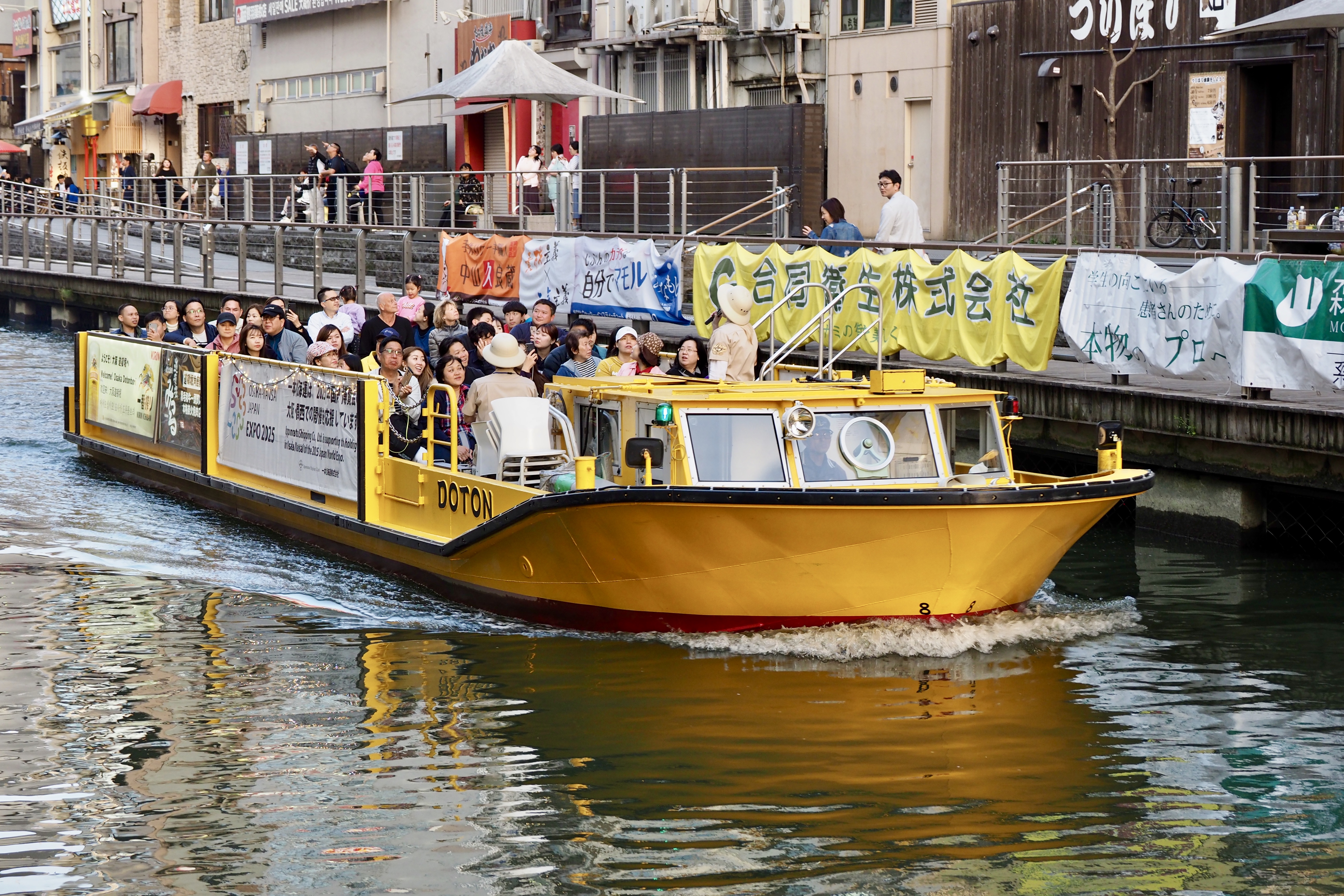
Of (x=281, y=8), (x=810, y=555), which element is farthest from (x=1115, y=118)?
(x=281, y=8)

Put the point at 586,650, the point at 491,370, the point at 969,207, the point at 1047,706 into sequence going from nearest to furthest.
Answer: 1. the point at 1047,706
2. the point at 586,650
3. the point at 491,370
4. the point at 969,207

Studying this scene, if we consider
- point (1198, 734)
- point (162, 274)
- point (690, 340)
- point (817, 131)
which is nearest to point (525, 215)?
point (817, 131)

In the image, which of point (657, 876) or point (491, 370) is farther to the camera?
point (491, 370)

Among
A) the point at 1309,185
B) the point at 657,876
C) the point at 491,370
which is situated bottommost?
the point at 657,876

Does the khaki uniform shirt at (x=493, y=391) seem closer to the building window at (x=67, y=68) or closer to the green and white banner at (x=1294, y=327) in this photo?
the green and white banner at (x=1294, y=327)

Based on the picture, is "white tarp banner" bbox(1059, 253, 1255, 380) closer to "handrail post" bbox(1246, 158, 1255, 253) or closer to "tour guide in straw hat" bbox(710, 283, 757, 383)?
"handrail post" bbox(1246, 158, 1255, 253)

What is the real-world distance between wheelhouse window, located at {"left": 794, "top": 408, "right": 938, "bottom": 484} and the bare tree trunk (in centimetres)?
1436

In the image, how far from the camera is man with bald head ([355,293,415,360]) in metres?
18.0

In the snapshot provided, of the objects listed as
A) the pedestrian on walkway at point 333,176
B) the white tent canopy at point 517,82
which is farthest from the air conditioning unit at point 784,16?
the pedestrian on walkway at point 333,176

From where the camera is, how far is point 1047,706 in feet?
33.9

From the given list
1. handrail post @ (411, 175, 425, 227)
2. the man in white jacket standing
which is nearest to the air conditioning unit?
handrail post @ (411, 175, 425, 227)

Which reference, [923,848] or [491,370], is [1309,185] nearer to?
[491,370]

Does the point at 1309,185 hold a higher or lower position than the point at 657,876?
higher

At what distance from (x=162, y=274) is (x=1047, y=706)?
27208mm
